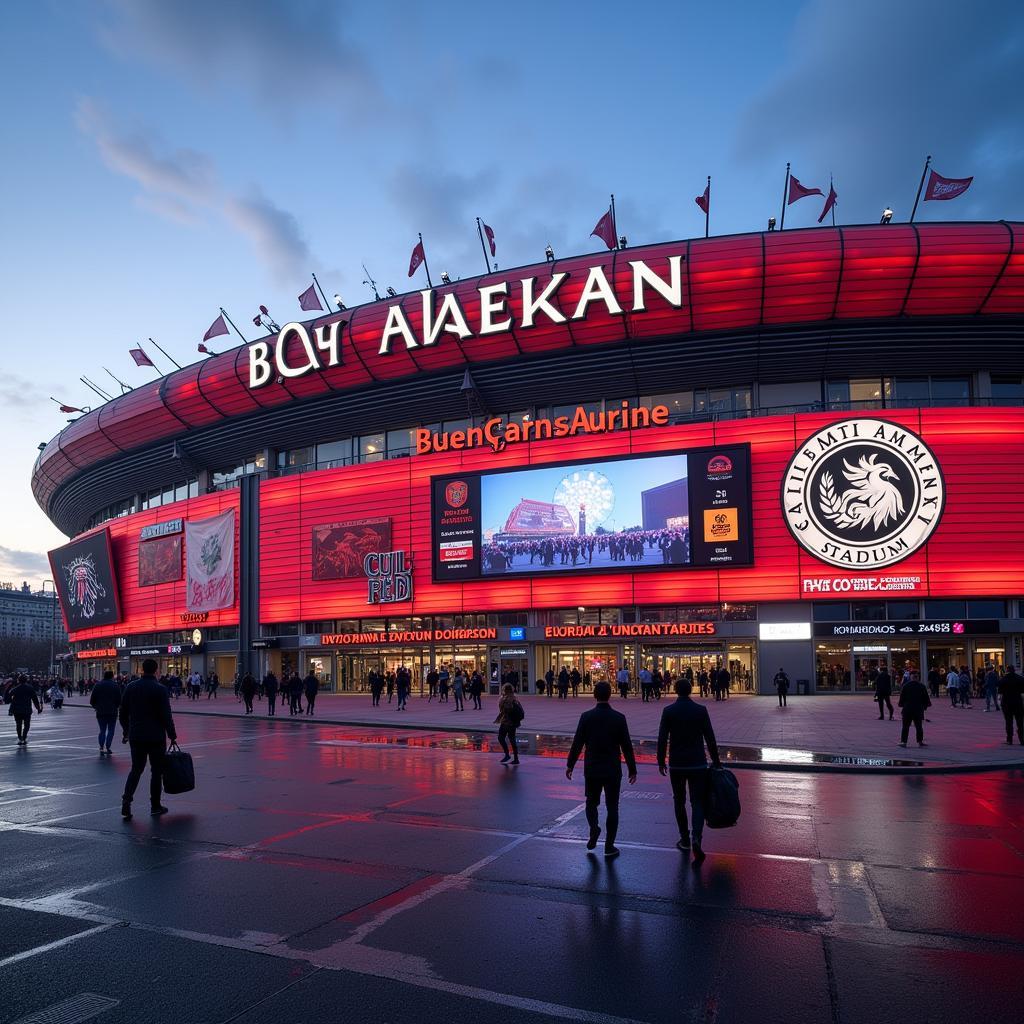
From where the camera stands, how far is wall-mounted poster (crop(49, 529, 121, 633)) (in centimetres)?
6488

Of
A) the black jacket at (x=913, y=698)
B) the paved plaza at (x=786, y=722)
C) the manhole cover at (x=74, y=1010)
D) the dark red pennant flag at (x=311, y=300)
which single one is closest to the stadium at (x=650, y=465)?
the dark red pennant flag at (x=311, y=300)

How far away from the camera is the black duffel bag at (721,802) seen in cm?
820

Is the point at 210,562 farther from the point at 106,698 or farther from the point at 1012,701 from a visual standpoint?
the point at 1012,701

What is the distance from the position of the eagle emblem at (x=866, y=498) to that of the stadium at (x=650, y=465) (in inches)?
3.9

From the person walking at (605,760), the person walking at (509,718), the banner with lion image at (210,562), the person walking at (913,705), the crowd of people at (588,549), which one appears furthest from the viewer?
the banner with lion image at (210,562)

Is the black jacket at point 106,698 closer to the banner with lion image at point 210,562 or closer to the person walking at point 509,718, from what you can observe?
the person walking at point 509,718

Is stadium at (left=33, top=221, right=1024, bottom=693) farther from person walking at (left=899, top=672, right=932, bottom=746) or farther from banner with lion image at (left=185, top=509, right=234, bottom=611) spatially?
person walking at (left=899, top=672, right=932, bottom=746)

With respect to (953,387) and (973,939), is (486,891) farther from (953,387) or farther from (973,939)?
(953,387)

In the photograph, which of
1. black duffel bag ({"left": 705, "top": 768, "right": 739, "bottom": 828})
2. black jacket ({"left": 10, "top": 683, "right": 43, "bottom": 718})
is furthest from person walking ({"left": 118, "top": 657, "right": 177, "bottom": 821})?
black jacket ({"left": 10, "top": 683, "right": 43, "bottom": 718})

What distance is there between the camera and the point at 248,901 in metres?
7.12

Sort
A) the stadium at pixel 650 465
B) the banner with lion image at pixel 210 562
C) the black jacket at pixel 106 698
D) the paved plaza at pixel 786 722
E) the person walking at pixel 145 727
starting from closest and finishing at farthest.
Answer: the person walking at pixel 145 727 → the paved plaza at pixel 786 722 → the black jacket at pixel 106 698 → the stadium at pixel 650 465 → the banner with lion image at pixel 210 562

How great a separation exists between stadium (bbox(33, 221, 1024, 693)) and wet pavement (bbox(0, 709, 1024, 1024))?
27.9m

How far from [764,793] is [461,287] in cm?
3576

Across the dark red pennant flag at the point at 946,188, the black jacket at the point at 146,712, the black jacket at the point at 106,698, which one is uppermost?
the dark red pennant flag at the point at 946,188
